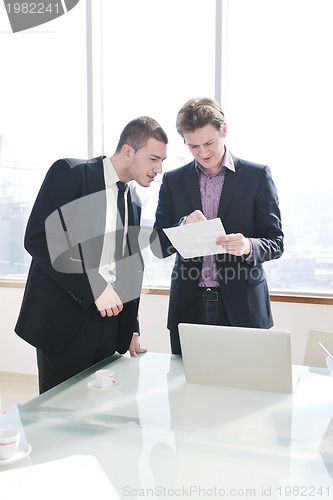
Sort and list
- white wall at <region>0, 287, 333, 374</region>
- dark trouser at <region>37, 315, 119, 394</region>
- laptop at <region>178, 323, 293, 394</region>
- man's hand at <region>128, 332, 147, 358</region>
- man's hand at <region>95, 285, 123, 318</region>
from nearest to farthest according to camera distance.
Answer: laptop at <region>178, 323, 293, 394</region>, man's hand at <region>95, 285, 123, 318</region>, dark trouser at <region>37, 315, 119, 394</region>, man's hand at <region>128, 332, 147, 358</region>, white wall at <region>0, 287, 333, 374</region>

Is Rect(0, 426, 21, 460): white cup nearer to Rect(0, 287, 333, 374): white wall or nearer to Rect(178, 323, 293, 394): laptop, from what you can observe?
Rect(178, 323, 293, 394): laptop

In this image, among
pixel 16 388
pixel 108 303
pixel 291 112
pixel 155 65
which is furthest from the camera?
pixel 16 388

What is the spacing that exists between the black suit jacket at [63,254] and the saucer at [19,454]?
2.43 ft

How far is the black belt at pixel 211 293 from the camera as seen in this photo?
2.34 m

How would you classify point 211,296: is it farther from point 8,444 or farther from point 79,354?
point 8,444

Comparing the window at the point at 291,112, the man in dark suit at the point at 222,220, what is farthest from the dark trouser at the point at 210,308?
the window at the point at 291,112

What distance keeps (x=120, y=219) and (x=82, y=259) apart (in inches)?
9.7

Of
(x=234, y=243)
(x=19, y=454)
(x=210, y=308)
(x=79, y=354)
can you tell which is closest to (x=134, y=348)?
(x=79, y=354)

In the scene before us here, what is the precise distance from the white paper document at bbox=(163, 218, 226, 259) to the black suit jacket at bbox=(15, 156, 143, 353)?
0.95 ft

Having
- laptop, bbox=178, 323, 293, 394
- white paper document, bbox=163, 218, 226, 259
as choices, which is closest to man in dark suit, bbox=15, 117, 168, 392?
white paper document, bbox=163, 218, 226, 259

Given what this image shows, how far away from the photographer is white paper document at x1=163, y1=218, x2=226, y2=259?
2.08m

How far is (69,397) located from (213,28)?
2926mm

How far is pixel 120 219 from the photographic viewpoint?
2.18 m

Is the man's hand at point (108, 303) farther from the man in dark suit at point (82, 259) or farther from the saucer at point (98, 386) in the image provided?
the saucer at point (98, 386)
